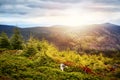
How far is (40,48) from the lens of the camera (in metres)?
54.9

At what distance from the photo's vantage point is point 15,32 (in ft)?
227

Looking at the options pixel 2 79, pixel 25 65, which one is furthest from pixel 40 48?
pixel 2 79

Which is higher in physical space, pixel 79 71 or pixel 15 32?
pixel 15 32

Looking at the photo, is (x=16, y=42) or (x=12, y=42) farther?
(x=12, y=42)

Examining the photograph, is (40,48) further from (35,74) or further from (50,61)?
(35,74)

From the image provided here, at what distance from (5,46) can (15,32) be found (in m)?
5.17

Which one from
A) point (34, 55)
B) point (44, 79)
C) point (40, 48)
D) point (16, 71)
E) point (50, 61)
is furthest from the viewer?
point (40, 48)

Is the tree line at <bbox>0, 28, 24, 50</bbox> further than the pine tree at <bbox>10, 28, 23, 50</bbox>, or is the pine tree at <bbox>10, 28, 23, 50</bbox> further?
the pine tree at <bbox>10, 28, 23, 50</bbox>

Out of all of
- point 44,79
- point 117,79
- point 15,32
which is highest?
point 15,32

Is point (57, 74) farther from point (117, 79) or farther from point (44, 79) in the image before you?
point (117, 79)

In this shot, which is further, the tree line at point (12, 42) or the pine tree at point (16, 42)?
the pine tree at point (16, 42)

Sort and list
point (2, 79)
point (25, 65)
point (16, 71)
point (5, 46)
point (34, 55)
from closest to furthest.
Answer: point (2, 79) < point (16, 71) < point (25, 65) < point (34, 55) < point (5, 46)

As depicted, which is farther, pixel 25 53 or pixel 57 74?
pixel 25 53

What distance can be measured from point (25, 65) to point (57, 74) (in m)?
6.00
